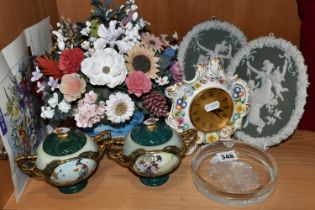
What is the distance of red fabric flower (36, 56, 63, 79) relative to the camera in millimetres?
782

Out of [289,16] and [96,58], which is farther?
[289,16]

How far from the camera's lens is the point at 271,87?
854 millimetres

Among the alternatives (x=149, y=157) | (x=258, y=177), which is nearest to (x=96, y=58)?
(x=149, y=157)

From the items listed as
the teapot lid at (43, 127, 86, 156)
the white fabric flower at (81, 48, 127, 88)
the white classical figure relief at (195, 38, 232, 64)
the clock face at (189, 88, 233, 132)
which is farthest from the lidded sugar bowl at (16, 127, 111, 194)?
the white classical figure relief at (195, 38, 232, 64)

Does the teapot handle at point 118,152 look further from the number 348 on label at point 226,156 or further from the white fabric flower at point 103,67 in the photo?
the number 348 on label at point 226,156

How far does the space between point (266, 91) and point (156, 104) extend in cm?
26

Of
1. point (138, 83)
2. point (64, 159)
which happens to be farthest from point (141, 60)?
point (64, 159)

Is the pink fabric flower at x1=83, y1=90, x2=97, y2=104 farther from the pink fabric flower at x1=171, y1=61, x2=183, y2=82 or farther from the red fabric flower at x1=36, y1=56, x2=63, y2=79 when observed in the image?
the pink fabric flower at x1=171, y1=61, x2=183, y2=82

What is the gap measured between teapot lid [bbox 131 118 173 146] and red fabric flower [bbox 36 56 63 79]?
21 cm

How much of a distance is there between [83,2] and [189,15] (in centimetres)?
29

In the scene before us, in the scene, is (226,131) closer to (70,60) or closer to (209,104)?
(209,104)

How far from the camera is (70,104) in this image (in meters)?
0.82

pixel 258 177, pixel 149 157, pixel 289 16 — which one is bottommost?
pixel 258 177

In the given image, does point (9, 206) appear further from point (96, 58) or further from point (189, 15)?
point (189, 15)
